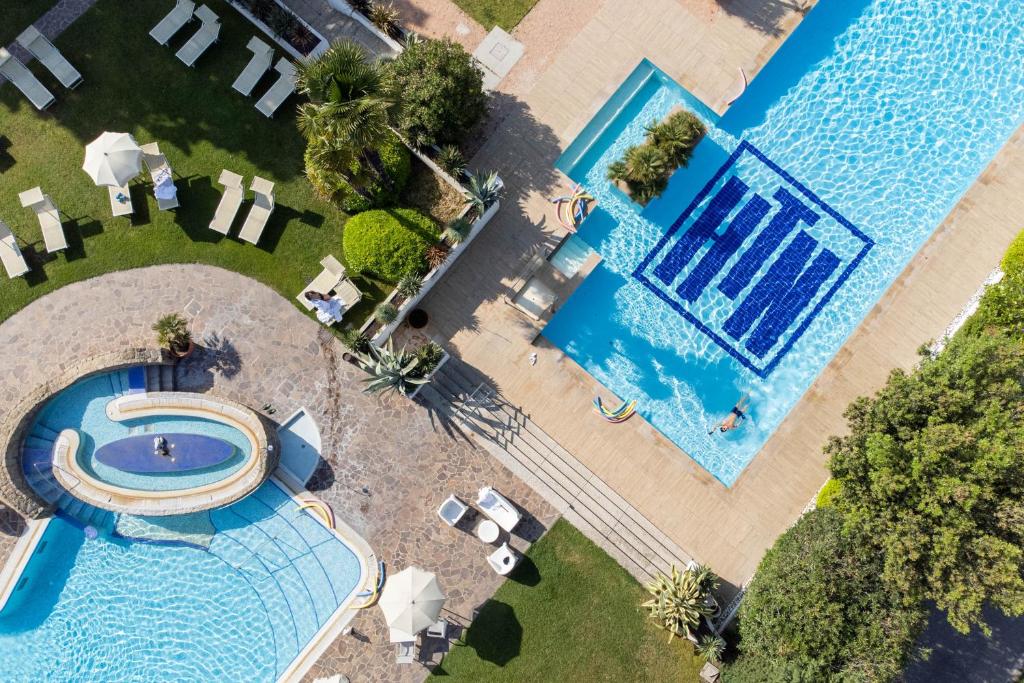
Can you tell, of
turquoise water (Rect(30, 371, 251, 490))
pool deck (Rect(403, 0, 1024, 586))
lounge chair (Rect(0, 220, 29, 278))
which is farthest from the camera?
lounge chair (Rect(0, 220, 29, 278))

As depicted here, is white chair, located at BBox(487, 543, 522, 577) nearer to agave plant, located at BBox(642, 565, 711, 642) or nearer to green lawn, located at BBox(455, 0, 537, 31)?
agave plant, located at BBox(642, 565, 711, 642)

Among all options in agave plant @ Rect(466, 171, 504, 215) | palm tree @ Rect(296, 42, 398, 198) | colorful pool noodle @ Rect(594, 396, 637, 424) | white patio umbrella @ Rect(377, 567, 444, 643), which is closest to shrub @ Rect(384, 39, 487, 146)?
palm tree @ Rect(296, 42, 398, 198)

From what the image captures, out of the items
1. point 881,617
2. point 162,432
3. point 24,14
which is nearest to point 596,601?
point 881,617

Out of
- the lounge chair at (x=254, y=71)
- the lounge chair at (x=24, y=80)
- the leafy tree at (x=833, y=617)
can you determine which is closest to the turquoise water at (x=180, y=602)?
the leafy tree at (x=833, y=617)

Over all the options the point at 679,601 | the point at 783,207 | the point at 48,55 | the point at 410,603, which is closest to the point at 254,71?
the point at 48,55

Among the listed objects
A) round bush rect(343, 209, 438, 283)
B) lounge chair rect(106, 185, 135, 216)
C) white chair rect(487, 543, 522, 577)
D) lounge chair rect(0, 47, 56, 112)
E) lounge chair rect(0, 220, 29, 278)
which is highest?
round bush rect(343, 209, 438, 283)

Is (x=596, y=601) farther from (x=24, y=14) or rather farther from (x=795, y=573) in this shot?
(x=24, y=14)
